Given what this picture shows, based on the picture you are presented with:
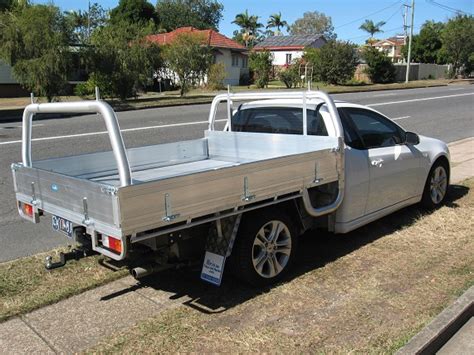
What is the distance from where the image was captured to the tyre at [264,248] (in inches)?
169

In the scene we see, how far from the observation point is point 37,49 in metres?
22.8

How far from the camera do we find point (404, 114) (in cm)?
1936

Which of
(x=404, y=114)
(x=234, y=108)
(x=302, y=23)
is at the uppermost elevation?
(x=302, y=23)

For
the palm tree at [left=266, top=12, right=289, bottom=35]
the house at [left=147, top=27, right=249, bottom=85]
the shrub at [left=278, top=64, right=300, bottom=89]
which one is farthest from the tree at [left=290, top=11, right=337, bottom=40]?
the shrub at [left=278, top=64, right=300, bottom=89]

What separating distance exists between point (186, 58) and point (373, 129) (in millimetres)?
25716

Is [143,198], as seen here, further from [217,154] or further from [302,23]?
[302,23]

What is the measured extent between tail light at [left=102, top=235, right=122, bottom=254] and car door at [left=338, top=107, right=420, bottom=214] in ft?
9.88

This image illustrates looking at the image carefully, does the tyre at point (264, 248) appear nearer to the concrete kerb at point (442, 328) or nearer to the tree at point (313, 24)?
the concrete kerb at point (442, 328)

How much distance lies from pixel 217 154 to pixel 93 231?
263cm

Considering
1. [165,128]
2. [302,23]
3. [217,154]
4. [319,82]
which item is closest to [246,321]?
[217,154]

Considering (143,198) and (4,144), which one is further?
(4,144)

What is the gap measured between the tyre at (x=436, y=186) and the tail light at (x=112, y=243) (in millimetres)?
4502

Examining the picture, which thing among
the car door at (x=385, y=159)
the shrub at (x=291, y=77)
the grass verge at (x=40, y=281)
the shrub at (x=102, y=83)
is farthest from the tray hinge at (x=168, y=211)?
the shrub at (x=291, y=77)

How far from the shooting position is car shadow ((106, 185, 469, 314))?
4.34 metres
